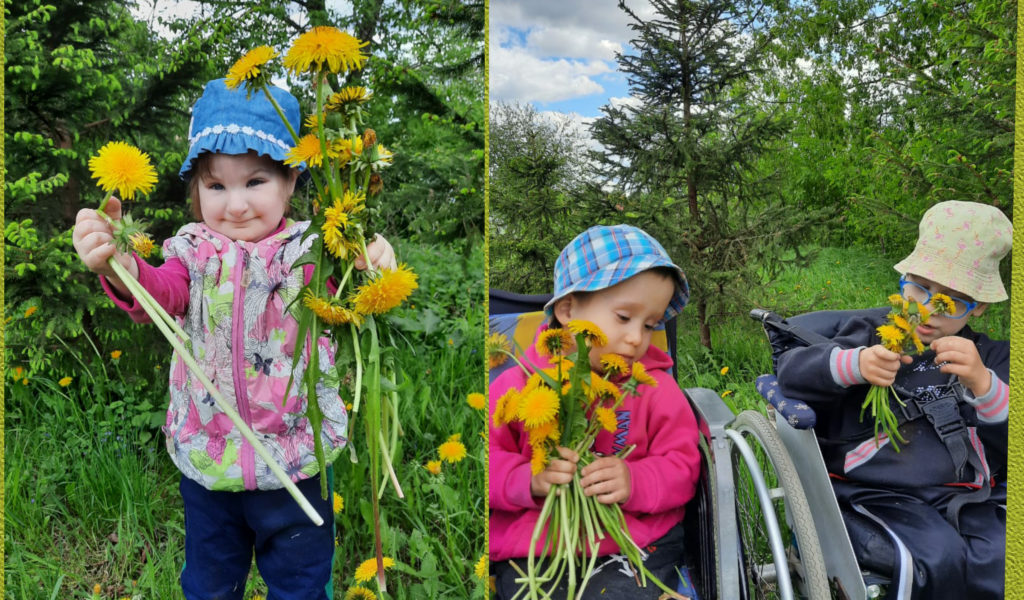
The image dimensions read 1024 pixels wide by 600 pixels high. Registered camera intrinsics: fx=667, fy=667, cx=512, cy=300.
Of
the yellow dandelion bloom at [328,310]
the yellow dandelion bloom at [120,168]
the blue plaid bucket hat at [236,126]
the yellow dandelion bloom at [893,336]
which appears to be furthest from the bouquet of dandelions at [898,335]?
the yellow dandelion bloom at [120,168]

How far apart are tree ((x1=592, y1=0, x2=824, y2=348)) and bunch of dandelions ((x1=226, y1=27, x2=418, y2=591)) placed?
455mm

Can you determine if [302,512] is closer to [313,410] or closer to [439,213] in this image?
[313,410]

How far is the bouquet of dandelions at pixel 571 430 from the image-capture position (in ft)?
3.38

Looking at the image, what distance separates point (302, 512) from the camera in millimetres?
1208

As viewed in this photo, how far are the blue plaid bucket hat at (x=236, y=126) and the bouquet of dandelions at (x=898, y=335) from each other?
3.24 feet

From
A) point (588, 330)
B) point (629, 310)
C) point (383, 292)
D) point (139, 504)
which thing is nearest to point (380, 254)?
point (383, 292)

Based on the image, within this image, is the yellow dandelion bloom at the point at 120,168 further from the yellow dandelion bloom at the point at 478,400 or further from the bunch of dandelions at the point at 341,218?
the yellow dandelion bloom at the point at 478,400

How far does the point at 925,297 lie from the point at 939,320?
0.15ft

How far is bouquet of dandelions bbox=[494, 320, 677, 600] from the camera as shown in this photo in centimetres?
103

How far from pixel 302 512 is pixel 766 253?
0.96m

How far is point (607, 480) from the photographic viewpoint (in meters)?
1.13

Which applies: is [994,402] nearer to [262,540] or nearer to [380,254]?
[380,254]

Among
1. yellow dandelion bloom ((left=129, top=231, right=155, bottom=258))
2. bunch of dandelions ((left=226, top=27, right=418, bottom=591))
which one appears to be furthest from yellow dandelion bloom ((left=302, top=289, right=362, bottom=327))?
yellow dandelion bloom ((left=129, top=231, right=155, bottom=258))

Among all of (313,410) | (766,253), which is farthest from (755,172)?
(313,410)
